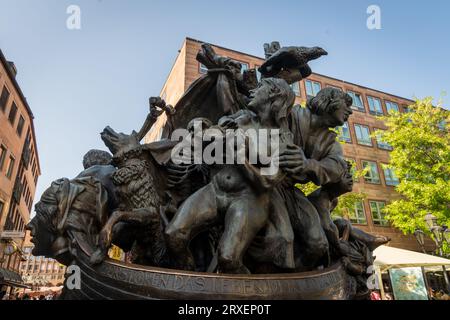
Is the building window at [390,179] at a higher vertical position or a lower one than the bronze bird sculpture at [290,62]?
higher

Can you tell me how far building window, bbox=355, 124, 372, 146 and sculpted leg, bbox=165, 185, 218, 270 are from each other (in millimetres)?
29186

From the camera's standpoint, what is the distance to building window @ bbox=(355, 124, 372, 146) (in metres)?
29.5

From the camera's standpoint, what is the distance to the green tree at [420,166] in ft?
47.2

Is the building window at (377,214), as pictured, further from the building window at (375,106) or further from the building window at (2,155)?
the building window at (2,155)

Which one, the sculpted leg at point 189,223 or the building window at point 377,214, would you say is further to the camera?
the building window at point 377,214

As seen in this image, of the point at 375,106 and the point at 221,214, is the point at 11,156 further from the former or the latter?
the point at 375,106

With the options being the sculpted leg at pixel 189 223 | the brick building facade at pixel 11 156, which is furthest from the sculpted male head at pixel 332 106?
the brick building facade at pixel 11 156

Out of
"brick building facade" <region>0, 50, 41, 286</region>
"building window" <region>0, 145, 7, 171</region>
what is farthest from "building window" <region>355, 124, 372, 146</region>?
"building window" <region>0, 145, 7, 171</region>

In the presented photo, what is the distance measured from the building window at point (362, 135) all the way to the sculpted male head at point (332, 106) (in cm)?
2806

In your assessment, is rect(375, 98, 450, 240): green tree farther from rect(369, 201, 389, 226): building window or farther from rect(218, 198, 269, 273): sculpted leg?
rect(218, 198, 269, 273): sculpted leg

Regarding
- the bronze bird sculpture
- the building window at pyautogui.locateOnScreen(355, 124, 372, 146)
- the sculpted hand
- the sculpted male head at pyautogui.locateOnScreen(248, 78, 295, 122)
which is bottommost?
the sculpted hand

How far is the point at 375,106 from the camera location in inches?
1271

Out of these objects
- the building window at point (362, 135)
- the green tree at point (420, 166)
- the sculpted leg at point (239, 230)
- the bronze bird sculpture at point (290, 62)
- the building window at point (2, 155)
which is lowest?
the sculpted leg at point (239, 230)

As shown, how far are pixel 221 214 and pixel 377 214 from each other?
26604mm
